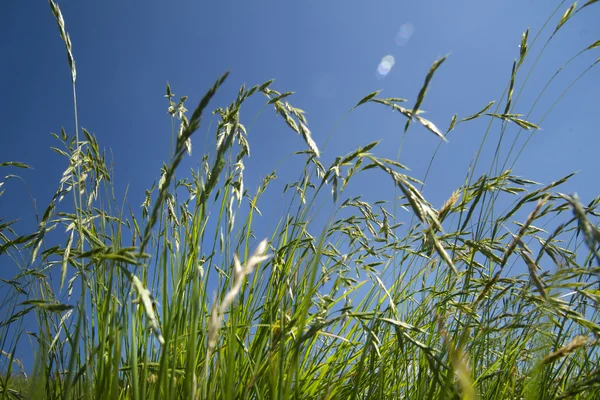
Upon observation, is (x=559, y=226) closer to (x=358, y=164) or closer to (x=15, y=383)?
(x=358, y=164)

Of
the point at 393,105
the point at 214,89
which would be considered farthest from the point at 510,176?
the point at 214,89

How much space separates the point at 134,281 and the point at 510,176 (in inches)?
70.7

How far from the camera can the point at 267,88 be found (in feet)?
6.47

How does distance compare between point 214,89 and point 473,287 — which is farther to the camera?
point 473,287

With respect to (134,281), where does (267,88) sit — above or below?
above

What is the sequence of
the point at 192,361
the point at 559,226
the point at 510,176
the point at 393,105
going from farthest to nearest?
the point at 510,176 < the point at 393,105 < the point at 559,226 < the point at 192,361

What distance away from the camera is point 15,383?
2.66m

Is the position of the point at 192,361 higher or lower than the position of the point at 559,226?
lower

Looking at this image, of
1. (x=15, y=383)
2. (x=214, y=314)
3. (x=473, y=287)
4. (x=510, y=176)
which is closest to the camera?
(x=214, y=314)

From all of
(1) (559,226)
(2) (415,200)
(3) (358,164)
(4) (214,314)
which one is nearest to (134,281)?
(4) (214,314)

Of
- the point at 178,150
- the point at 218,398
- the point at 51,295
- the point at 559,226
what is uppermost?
the point at 51,295

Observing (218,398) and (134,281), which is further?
(218,398)

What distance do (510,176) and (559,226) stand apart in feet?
2.22

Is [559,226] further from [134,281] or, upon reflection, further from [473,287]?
[134,281]
